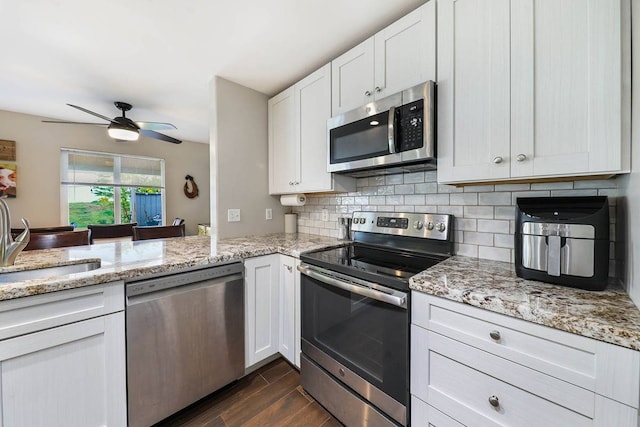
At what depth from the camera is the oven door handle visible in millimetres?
1070

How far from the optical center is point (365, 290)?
3.88 ft

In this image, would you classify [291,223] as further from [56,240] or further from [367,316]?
[56,240]

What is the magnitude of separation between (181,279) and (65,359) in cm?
51

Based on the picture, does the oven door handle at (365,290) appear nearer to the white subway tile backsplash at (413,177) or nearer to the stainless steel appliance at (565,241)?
the stainless steel appliance at (565,241)

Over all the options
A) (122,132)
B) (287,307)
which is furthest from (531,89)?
(122,132)

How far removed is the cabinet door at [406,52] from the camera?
131cm

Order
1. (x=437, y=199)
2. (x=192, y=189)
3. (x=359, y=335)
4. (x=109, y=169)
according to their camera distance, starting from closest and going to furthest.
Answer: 1. (x=359, y=335)
2. (x=437, y=199)
3. (x=109, y=169)
4. (x=192, y=189)

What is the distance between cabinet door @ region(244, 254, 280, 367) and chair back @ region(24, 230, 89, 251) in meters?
1.50

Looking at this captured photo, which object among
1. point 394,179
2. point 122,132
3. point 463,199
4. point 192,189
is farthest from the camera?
point 192,189

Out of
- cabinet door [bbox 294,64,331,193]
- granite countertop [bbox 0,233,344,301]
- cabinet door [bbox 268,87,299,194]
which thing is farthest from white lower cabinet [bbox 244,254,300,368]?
cabinet door [bbox 268,87,299,194]

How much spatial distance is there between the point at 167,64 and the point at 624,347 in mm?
2986

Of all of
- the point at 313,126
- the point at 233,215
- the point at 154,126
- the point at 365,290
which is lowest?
the point at 365,290

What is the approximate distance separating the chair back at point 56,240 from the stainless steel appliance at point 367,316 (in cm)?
188

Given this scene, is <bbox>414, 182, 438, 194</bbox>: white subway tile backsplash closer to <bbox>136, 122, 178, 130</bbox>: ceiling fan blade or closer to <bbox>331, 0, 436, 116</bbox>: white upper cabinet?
<bbox>331, 0, 436, 116</bbox>: white upper cabinet
